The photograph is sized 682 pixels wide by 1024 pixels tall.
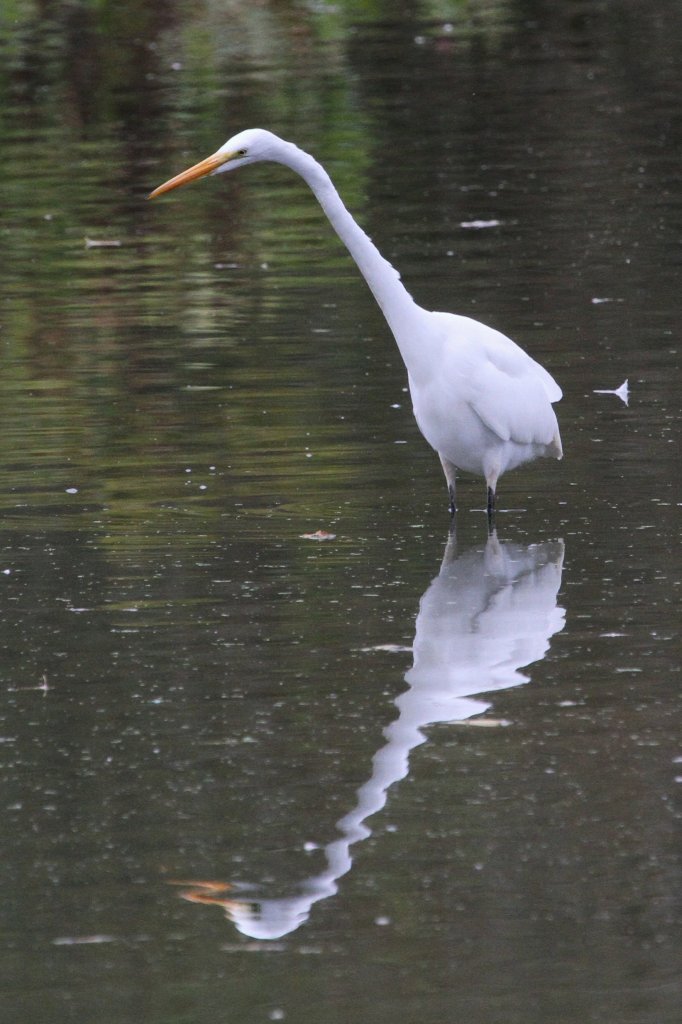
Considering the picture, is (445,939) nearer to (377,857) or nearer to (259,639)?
(377,857)

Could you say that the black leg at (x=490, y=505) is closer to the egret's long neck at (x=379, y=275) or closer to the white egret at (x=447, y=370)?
the white egret at (x=447, y=370)

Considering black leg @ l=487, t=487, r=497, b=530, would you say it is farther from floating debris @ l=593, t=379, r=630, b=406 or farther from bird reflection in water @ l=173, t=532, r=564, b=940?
floating debris @ l=593, t=379, r=630, b=406

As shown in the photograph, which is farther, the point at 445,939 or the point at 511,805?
the point at 511,805

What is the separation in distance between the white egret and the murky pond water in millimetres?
305

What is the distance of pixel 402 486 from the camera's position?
8.08 meters

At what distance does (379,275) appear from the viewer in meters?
7.60

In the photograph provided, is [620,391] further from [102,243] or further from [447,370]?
[102,243]

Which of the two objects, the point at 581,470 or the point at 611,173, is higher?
the point at 611,173

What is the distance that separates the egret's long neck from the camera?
7.52 metres

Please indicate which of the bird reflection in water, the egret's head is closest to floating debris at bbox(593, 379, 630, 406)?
the bird reflection in water

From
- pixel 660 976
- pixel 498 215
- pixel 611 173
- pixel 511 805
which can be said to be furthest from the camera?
pixel 611 173

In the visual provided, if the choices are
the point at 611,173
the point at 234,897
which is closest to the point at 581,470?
the point at 234,897

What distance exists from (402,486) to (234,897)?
→ 3979 millimetres

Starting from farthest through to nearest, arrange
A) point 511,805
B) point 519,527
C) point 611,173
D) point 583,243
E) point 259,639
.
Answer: point 611,173
point 583,243
point 519,527
point 259,639
point 511,805
